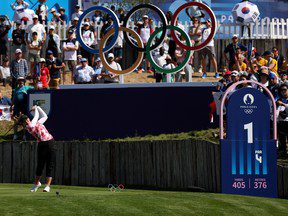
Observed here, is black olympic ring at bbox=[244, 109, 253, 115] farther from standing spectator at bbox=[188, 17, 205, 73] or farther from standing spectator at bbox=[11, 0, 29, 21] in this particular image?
standing spectator at bbox=[11, 0, 29, 21]

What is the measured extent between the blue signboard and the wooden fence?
0.41m

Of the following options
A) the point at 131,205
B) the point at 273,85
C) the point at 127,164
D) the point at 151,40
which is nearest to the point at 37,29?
the point at 151,40

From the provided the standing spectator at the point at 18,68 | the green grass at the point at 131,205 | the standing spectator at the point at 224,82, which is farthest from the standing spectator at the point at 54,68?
the green grass at the point at 131,205

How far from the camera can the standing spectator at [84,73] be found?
2752cm

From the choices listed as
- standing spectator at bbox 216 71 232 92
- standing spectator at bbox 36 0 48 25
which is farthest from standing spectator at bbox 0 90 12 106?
standing spectator at bbox 216 71 232 92

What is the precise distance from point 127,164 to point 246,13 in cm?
1090

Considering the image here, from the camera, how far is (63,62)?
99.1ft

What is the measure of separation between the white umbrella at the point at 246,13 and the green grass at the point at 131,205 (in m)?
14.2

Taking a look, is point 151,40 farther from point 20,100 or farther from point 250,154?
point 250,154

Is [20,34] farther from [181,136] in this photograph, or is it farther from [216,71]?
[181,136]

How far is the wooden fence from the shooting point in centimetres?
2152

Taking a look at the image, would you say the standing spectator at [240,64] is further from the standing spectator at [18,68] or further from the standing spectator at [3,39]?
the standing spectator at [3,39]

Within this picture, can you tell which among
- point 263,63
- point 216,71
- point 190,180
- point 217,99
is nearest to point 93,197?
point 190,180

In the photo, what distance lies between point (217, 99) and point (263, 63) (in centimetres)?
369
